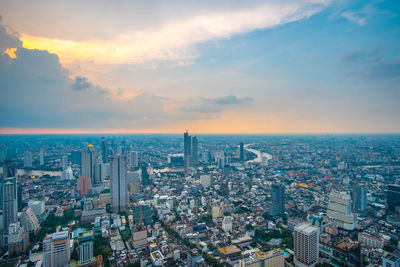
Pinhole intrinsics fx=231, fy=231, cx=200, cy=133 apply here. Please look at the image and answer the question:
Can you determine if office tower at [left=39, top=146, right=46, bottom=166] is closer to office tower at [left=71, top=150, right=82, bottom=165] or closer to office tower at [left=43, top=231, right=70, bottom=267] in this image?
office tower at [left=71, top=150, right=82, bottom=165]

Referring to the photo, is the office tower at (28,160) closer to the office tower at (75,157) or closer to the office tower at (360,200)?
the office tower at (75,157)

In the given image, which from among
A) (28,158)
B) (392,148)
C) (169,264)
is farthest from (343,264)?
(28,158)

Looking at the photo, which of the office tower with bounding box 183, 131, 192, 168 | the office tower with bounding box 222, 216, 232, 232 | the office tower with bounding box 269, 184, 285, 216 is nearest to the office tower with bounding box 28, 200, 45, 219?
the office tower with bounding box 222, 216, 232, 232

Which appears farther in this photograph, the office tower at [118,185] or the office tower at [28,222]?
the office tower at [118,185]

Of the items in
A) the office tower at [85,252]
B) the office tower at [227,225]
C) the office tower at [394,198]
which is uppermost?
the office tower at [394,198]

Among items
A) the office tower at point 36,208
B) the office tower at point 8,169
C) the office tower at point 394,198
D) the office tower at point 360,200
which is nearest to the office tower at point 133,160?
the office tower at point 8,169

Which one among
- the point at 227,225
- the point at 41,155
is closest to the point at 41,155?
the point at 41,155

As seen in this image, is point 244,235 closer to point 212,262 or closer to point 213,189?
point 212,262
